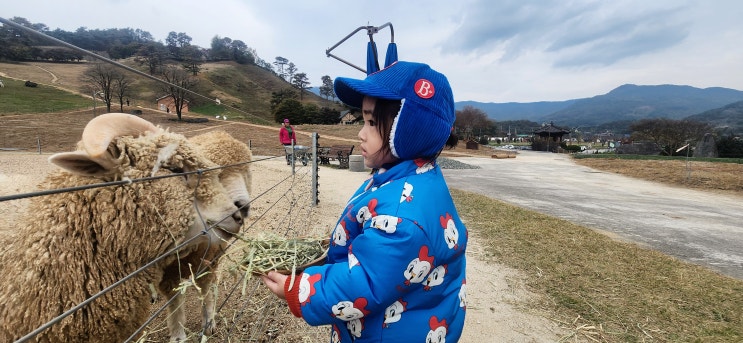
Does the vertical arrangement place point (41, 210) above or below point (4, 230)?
above

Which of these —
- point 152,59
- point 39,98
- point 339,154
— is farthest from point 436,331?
point 339,154

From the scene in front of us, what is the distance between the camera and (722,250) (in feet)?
23.6

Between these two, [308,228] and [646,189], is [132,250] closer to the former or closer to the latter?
[308,228]

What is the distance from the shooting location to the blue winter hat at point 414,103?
1.48 metres

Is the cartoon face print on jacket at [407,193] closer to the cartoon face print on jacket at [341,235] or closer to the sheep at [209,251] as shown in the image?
the cartoon face print on jacket at [341,235]

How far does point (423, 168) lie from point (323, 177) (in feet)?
41.2

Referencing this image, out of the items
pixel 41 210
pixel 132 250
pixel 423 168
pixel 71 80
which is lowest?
pixel 132 250

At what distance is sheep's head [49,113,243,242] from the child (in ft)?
2.35

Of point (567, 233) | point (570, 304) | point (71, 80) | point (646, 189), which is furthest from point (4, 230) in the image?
point (646, 189)

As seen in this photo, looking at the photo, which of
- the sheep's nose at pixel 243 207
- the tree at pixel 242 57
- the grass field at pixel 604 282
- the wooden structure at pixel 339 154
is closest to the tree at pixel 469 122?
the wooden structure at pixel 339 154

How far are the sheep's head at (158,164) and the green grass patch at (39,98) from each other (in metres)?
1.89

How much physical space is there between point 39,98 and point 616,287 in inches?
333

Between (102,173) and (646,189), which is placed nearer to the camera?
(102,173)

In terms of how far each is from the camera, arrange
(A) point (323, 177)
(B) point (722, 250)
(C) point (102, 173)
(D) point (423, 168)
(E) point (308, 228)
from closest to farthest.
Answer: (D) point (423, 168)
(C) point (102, 173)
(E) point (308, 228)
(B) point (722, 250)
(A) point (323, 177)
